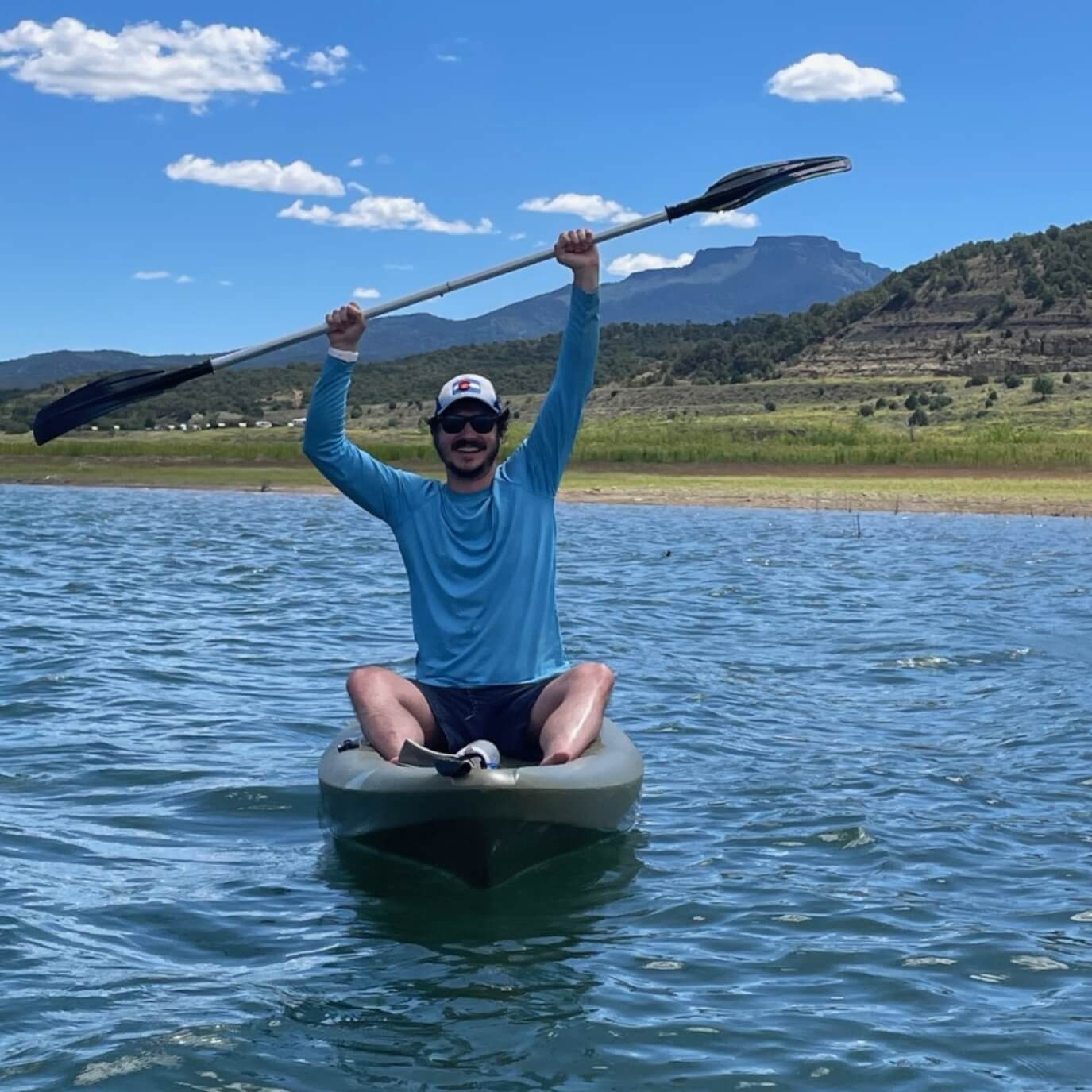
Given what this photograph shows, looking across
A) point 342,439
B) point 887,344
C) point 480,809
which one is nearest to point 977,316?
point 887,344

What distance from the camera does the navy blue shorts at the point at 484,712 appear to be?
7.19 meters

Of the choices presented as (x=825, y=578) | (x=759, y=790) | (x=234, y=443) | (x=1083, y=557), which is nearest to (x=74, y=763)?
(x=759, y=790)

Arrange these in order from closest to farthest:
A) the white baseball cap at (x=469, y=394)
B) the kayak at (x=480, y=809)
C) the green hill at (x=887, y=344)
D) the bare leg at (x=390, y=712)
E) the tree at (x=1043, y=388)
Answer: the kayak at (x=480, y=809), the bare leg at (x=390, y=712), the white baseball cap at (x=469, y=394), the tree at (x=1043, y=388), the green hill at (x=887, y=344)

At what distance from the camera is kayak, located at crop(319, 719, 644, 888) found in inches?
248

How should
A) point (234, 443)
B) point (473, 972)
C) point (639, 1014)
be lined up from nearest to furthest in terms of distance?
point (639, 1014)
point (473, 972)
point (234, 443)

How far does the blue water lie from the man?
2.25 ft

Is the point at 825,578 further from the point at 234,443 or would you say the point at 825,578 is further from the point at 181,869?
the point at 234,443

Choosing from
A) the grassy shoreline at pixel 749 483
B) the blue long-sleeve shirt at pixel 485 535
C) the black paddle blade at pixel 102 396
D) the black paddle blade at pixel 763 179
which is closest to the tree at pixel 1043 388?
the grassy shoreline at pixel 749 483

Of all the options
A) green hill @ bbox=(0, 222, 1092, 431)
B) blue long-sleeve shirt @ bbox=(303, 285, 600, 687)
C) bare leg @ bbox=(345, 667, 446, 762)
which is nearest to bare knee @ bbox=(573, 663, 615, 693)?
blue long-sleeve shirt @ bbox=(303, 285, 600, 687)

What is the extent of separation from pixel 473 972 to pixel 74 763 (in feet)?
13.7

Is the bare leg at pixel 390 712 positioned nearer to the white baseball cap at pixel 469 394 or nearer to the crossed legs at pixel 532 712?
the crossed legs at pixel 532 712

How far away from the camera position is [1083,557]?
2503cm

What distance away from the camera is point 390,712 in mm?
7012

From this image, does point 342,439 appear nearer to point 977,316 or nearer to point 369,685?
point 369,685
